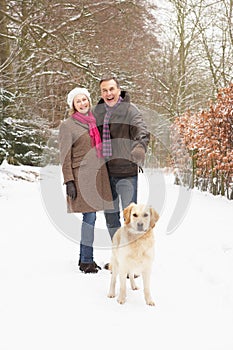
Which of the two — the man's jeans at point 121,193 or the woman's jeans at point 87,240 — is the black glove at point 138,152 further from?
the woman's jeans at point 87,240

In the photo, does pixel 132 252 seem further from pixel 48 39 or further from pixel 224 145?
pixel 48 39

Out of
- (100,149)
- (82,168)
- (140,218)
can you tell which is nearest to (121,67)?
(100,149)

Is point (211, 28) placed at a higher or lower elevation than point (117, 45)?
higher

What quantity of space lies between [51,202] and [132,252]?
5196mm

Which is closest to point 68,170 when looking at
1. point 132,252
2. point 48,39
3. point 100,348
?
point 132,252

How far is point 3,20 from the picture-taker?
9461mm

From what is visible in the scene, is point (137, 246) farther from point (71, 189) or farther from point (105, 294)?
point (71, 189)

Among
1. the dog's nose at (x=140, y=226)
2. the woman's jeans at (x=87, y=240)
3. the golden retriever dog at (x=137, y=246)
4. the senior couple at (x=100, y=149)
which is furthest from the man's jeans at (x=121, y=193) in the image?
the dog's nose at (x=140, y=226)

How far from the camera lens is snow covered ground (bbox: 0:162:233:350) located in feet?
8.31

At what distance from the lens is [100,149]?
3.72 m

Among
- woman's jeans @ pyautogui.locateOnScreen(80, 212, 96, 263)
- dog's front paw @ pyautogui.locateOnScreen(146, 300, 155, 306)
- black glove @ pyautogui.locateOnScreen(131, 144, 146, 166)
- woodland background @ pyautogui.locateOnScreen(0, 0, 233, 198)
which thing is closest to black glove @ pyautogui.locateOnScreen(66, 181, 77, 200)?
woman's jeans @ pyautogui.locateOnScreen(80, 212, 96, 263)

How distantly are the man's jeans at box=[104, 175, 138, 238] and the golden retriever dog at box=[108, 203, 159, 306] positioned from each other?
0.57 metres

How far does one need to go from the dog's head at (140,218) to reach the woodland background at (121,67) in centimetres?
460

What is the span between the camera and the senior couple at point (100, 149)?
3.63 meters
